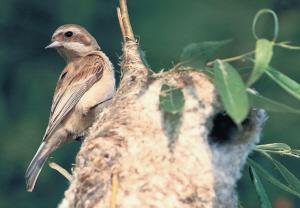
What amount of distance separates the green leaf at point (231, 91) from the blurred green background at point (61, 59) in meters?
5.22

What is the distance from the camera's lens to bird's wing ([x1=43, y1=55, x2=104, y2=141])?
4.36 m

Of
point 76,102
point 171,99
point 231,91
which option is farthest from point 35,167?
point 231,91

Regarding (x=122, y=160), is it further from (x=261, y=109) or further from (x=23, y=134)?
(x=23, y=134)

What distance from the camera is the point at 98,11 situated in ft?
31.2

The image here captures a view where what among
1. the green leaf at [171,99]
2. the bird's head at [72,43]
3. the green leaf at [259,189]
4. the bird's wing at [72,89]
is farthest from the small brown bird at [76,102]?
the green leaf at [171,99]

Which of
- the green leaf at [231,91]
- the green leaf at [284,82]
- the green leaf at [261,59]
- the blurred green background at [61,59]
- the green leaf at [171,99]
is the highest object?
the green leaf at [261,59]

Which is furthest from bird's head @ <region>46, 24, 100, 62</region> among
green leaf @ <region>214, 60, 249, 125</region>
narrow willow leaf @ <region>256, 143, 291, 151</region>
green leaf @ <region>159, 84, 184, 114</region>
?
green leaf @ <region>214, 60, 249, 125</region>

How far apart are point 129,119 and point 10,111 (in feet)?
22.3

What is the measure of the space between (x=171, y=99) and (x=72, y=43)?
1919 millimetres

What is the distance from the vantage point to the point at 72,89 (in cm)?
442

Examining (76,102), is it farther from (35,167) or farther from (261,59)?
(261,59)

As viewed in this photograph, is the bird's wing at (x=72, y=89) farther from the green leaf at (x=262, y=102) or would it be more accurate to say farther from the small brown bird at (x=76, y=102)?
the green leaf at (x=262, y=102)

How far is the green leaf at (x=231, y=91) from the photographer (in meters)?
2.52

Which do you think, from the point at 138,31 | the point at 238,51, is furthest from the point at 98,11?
the point at 238,51
